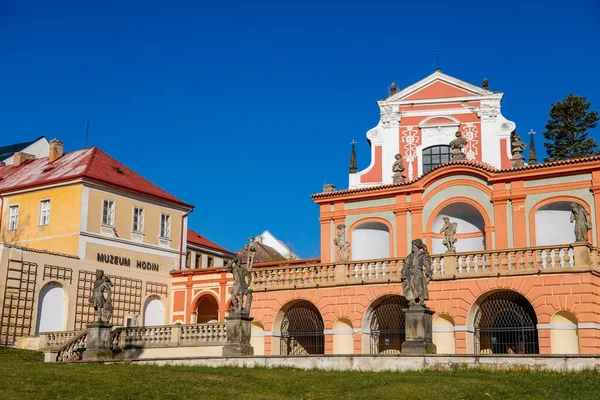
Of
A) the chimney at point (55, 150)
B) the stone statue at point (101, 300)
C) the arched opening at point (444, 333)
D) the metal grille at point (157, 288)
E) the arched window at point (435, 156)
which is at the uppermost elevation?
the chimney at point (55, 150)

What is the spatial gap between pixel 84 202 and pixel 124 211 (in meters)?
3.03

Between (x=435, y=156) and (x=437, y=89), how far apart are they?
3.39 m

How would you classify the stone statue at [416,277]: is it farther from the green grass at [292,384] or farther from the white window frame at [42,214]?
the white window frame at [42,214]

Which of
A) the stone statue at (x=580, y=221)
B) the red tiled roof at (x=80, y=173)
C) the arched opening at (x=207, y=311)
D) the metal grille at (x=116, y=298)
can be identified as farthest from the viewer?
the arched opening at (x=207, y=311)

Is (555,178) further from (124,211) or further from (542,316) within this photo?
(124,211)

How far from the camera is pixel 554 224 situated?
1239 inches

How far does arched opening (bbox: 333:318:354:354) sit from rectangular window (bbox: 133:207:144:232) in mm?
18401

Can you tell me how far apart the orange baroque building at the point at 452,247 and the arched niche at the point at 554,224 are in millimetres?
43

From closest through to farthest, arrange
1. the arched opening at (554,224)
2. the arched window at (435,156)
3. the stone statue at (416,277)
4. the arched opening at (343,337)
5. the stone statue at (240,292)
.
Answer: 1. the stone statue at (416,277)
2. the stone statue at (240,292)
3. the arched opening at (343,337)
4. the arched opening at (554,224)
5. the arched window at (435,156)

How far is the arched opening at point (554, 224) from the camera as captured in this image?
102 feet

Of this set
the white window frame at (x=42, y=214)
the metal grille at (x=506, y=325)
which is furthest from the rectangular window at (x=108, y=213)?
the metal grille at (x=506, y=325)

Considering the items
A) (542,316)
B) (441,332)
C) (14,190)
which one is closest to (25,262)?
(14,190)

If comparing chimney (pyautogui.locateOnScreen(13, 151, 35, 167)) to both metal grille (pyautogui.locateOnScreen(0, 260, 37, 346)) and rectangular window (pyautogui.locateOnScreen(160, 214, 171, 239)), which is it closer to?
rectangular window (pyautogui.locateOnScreen(160, 214, 171, 239))

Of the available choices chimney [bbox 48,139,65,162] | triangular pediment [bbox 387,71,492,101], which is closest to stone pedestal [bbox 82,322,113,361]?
triangular pediment [bbox 387,71,492,101]
